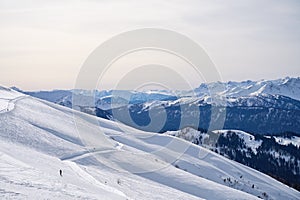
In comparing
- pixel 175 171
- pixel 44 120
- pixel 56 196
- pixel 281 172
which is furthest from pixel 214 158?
pixel 281 172

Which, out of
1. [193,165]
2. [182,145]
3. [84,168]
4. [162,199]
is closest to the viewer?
[162,199]

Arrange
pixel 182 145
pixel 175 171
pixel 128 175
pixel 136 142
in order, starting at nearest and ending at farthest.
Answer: pixel 128 175
pixel 175 171
pixel 136 142
pixel 182 145

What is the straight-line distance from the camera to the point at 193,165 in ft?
161

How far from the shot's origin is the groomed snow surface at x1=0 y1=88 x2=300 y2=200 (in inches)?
738

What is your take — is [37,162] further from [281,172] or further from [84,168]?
[281,172]

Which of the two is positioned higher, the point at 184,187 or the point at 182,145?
the point at 182,145

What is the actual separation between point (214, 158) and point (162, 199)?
124ft

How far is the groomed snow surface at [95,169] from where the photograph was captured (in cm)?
1875

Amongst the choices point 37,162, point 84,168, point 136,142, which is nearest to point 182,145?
point 136,142

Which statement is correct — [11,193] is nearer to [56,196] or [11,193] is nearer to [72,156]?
[56,196]

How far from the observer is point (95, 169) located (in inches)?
1168

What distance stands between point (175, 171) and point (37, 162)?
16.5m

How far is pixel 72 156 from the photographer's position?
32719 mm

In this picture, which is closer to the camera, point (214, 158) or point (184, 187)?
point (184, 187)
